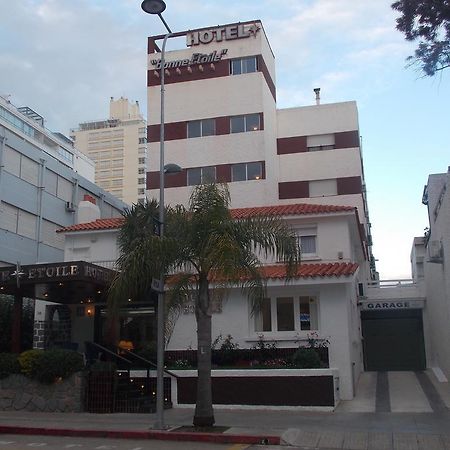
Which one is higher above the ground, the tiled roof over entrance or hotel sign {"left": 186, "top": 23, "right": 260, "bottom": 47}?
hotel sign {"left": 186, "top": 23, "right": 260, "bottom": 47}

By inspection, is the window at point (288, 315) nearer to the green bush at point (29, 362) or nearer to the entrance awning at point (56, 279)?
the entrance awning at point (56, 279)

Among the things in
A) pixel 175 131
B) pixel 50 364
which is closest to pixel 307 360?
pixel 50 364

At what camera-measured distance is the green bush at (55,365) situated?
656 inches

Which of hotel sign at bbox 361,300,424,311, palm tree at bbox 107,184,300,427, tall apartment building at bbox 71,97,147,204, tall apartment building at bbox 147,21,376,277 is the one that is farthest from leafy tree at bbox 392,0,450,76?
tall apartment building at bbox 71,97,147,204

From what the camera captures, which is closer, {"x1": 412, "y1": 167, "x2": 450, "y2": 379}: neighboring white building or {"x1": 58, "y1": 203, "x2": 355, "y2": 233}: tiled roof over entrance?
{"x1": 412, "y1": 167, "x2": 450, "y2": 379}: neighboring white building

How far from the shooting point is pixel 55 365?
54.6 feet

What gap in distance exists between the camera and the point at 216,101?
1508 inches

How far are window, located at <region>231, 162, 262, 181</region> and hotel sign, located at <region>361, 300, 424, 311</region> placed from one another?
1116cm

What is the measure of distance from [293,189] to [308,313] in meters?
20.3

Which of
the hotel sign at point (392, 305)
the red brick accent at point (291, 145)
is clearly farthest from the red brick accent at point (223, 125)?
the hotel sign at point (392, 305)

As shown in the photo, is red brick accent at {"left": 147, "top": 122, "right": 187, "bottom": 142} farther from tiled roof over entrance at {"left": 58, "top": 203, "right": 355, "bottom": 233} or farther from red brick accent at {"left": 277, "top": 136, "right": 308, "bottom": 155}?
tiled roof over entrance at {"left": 58, "top": 203, "right": 355, "bottom": 233}

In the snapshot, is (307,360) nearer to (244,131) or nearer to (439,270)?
(439,270)

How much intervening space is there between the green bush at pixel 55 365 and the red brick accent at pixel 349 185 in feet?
82.5

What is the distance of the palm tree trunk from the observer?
42.9 ft
